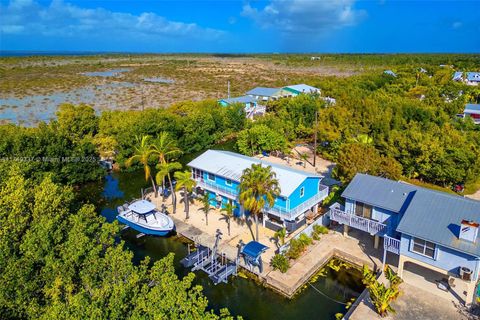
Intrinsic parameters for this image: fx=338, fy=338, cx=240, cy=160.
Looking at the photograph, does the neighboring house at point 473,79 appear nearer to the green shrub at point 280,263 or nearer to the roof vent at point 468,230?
the roof vent at point 468,230

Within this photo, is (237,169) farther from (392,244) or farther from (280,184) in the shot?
(392,244)

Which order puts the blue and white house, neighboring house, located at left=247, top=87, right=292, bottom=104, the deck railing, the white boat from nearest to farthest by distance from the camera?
the blue and white house
the deck railing
the white boat
neighboring house, located at left=247, top=87, right=292, bottom=104

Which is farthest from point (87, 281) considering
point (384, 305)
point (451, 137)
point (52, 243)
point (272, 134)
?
point (451, 137)

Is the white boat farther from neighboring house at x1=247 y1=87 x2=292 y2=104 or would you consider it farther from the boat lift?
neighboring house at x1=247 y1=87 x2=292 y2=104

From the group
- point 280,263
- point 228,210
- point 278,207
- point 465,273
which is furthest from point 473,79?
point 280,263

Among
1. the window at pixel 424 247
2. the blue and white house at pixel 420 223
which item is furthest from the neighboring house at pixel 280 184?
the window at pixel 424 247

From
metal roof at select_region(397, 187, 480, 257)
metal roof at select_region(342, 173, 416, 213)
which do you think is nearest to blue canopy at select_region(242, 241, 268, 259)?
metal roof at select_region(342, 173, 416, 213)

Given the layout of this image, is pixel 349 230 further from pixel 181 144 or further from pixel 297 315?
pixel 181 144
